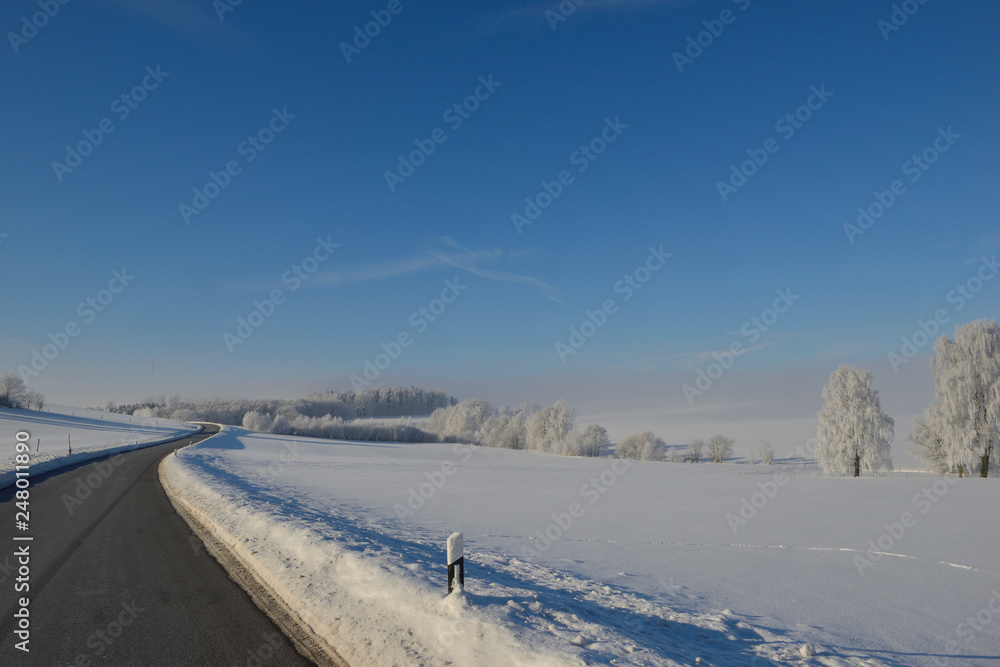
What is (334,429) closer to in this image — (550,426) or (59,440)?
(550,426)

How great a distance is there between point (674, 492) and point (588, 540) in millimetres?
12666

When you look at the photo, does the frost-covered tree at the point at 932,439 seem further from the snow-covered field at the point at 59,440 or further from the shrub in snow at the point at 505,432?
the shrub in snow at the point at 505,432

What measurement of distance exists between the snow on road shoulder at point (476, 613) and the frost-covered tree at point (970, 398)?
39.9 m

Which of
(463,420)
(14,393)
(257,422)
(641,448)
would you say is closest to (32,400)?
(14,393)

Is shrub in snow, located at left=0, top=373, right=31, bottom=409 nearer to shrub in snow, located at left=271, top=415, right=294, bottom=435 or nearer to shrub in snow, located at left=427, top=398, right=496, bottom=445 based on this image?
shrub in snow, located at left=271, top=415, right=294, bottom=435

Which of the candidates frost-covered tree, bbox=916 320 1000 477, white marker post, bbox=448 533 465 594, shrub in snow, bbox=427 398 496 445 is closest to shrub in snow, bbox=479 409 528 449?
shrub in snow, bbox=427 398 496 445

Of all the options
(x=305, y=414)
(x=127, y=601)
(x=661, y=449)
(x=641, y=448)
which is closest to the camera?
(x=127, y=601)

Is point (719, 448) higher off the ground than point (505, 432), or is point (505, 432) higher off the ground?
point (719, 448)

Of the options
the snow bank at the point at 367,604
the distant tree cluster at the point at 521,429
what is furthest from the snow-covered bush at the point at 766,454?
the snow bank at the point at 367,604

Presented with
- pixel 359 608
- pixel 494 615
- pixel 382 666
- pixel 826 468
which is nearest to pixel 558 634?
pixel 494 615

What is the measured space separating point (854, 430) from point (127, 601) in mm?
44713

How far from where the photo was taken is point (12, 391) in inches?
3541

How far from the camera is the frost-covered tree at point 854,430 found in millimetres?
37500

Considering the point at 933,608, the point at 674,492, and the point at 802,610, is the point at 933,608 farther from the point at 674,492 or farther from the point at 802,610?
the point at 674,492
